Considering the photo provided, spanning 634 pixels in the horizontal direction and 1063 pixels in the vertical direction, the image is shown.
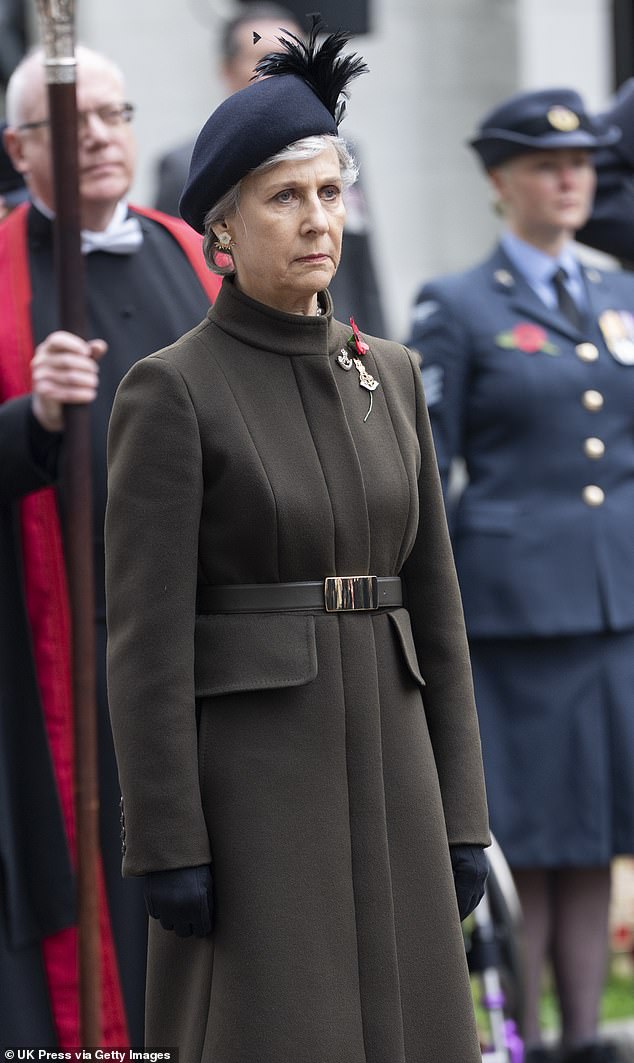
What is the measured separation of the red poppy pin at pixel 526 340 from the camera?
498 centimetres

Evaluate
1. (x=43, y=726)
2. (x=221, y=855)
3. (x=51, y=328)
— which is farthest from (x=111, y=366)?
(x=221, y=855)

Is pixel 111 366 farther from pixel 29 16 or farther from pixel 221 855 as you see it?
pixel 29 16

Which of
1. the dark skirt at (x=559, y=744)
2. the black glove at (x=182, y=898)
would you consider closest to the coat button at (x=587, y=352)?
the dark skirt at (x=559, y=744)

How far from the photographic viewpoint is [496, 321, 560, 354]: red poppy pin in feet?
16.3

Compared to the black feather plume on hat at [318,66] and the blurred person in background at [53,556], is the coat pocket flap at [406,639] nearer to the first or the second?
the black feather plume on hat at [318,66]

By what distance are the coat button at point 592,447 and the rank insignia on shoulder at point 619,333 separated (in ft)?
0.72

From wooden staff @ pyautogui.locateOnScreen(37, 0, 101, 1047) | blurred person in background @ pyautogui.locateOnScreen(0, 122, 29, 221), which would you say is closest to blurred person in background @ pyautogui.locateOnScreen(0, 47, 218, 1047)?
wooden staff @ pyautogui.locateOnScreen(37, 0, 101, 1047)

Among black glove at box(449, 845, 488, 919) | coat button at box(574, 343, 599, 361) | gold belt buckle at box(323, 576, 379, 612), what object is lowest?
black glove at box(449, 845, 488, 919)

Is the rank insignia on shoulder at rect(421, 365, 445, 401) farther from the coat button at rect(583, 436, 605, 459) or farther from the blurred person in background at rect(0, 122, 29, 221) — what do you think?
the blurred person in background at rect(0, 122, 29, 221)

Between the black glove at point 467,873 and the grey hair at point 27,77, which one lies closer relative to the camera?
the black glove at point 467,873

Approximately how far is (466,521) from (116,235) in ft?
4.19

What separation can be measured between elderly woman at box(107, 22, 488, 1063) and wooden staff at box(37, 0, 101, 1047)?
0.67 ft

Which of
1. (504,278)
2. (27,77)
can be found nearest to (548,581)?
(504,278)

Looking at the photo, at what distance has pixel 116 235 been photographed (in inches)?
163
